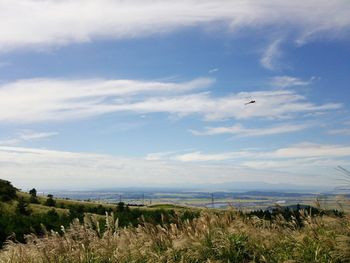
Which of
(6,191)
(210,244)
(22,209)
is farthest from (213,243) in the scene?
(6,191)

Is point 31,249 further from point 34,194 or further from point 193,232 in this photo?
point 34,194

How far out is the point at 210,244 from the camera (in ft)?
34.9

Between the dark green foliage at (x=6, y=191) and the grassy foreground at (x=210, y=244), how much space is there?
114 ft

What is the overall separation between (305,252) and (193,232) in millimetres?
2673

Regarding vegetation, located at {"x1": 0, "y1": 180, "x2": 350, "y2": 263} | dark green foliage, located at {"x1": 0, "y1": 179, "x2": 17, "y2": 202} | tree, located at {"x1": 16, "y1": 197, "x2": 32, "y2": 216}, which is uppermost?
dark green foliage, located at {"x1": 0, "y1": 179, "x2": 17, "y2": 202}

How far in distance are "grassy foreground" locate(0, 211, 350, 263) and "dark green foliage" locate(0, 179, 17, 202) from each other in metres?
34.7

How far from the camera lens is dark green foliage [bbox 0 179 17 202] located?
148ft

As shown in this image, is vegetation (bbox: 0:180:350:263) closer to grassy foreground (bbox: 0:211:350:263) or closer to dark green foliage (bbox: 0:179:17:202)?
grassy foreground (bbox: 0:211:350:263)

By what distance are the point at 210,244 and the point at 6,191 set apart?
40.6m

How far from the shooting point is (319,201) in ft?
35.2

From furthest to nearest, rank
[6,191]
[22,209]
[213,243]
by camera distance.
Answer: [6,191], [22,209], [213,243]

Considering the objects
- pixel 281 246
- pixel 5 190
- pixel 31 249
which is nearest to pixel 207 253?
pixel 281 246

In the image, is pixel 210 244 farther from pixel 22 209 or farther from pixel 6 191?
pixel 6 191

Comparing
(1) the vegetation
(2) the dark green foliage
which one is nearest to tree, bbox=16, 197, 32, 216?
(2) the dark green foliage
